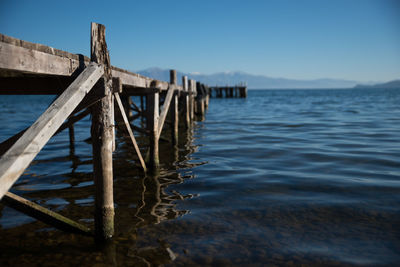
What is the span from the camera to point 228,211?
443 centimetres

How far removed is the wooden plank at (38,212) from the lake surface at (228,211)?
0.72 feet

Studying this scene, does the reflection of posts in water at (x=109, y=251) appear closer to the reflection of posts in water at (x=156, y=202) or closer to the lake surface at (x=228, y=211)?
the lake surface at (x=228, y=211)

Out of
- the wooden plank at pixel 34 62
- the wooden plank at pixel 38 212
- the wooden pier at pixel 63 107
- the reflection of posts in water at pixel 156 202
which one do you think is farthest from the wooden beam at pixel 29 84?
the reflection of posts in water at pixel 156 202

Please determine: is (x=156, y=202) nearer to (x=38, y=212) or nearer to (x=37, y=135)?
(x=38, y=212)

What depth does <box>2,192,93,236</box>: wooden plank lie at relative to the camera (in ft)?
10.5

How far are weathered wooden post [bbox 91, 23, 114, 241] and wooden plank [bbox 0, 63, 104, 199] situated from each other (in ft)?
1.26

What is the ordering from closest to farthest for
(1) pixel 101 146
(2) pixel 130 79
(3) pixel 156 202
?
(1) pixel 101 146 < (3) pixel 156 202 < (2) pixel 130 79

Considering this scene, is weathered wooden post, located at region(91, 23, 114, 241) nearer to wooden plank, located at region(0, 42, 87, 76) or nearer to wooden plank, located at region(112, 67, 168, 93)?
wooden plank, located at region(0, 42, 87, 76)

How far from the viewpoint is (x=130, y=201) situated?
4922 millimetres

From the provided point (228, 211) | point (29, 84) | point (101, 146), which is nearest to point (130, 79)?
point (29, 84)

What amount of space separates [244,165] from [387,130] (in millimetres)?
8005

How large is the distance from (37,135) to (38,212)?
150 cm

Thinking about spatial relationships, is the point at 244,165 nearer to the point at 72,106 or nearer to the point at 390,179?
the point at 390,179

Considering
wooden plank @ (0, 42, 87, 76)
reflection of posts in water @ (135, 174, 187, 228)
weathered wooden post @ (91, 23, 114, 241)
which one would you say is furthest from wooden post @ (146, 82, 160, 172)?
wooden plank @ (0, 42, 87, 76)
